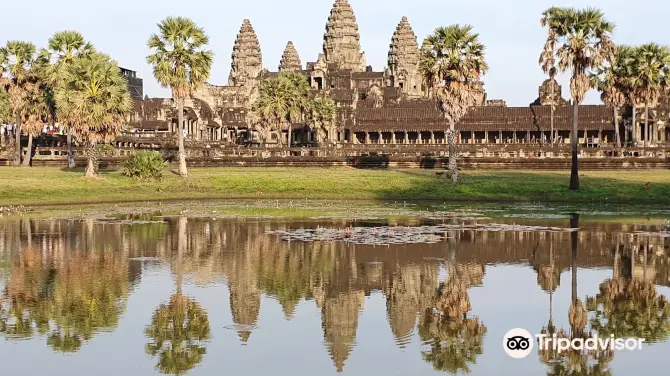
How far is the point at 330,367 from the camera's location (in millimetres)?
16578

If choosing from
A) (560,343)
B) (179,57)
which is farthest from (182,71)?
(560,343)

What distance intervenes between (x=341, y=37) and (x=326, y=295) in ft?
490

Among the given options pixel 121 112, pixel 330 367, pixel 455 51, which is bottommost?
pixel 330 367

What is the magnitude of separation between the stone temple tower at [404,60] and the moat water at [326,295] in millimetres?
133679

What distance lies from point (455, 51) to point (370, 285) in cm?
3906

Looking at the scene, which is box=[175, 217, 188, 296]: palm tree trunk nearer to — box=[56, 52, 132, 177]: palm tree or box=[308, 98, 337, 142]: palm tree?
box=[56, 52, 132, 177]: palm tree

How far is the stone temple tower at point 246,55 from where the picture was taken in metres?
182

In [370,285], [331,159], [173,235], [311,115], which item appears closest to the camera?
[370,285]

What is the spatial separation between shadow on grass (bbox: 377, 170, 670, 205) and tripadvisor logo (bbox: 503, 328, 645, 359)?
35696mm

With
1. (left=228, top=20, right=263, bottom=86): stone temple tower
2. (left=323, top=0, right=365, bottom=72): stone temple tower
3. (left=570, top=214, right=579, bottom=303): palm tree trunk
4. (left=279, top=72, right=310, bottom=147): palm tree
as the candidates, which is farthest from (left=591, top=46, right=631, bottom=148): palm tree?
(left=228, top=20, right=263, bottom=86): stone temple tower

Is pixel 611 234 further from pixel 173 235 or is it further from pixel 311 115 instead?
pixel 311 115

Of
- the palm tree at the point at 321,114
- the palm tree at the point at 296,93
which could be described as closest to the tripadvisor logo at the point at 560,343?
the palm tree at the point at 296,93

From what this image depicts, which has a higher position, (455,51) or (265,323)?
(455,51)

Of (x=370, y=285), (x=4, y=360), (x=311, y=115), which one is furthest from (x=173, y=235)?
(x=311, y=115)
